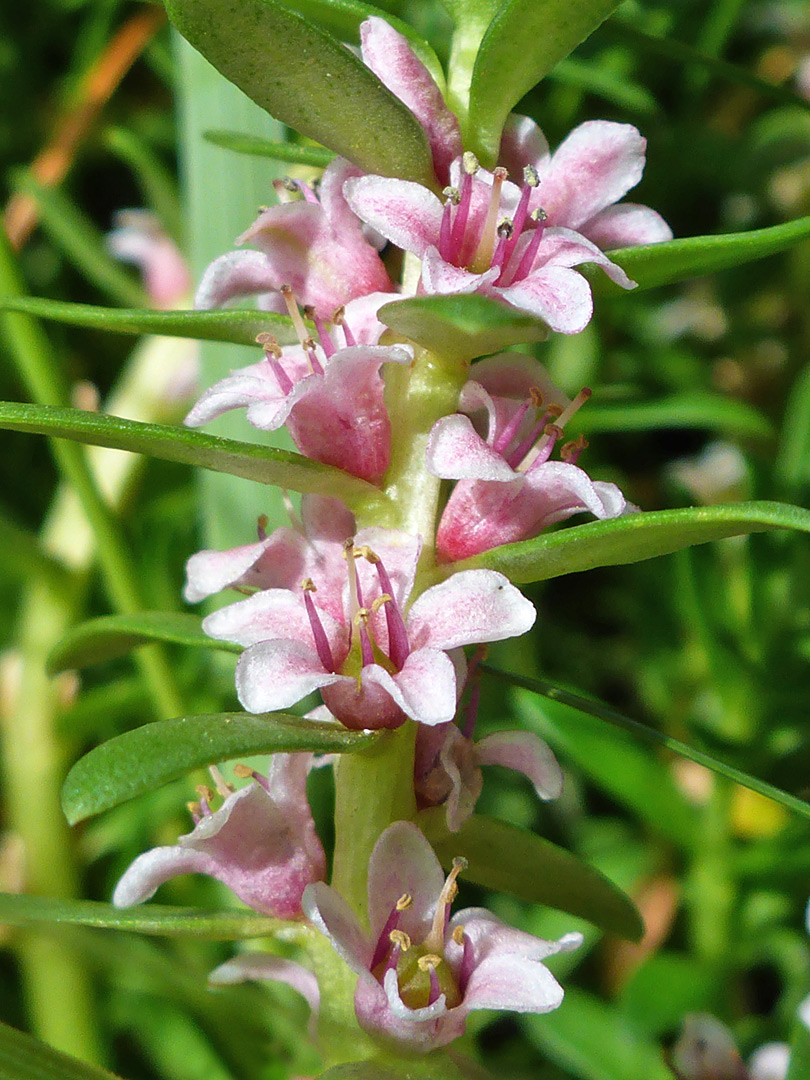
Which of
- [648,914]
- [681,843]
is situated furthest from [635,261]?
[648,914]

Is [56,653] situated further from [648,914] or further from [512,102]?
[648,914]

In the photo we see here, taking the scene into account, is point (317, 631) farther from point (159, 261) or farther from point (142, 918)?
point (159, 261)

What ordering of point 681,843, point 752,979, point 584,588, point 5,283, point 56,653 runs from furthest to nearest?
point 584,588
point 752,979
point 681,843
point 5,283
point 56,653

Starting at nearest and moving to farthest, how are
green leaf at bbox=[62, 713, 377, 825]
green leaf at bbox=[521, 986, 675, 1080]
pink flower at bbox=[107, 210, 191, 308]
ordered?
green leaf at bbox=[62, 713, 377, 825] < green leaf at bbox=[521, 986, 675, 1080] < pink flower at bbox=[107, 210, 191, 308]

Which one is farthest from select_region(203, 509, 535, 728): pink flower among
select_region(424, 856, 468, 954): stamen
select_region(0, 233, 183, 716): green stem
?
select_region(0, 233, 183, 716): green stem

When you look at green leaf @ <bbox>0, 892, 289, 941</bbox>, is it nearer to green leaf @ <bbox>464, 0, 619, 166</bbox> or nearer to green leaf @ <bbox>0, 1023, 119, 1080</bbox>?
green leaf @ <bbox>0, 1023, 119, 1080</bbox>

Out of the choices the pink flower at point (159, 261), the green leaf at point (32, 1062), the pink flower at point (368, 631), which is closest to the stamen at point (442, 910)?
the pink flower at point (368, 631)

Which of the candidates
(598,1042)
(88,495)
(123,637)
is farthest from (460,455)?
(598,1042)
